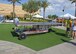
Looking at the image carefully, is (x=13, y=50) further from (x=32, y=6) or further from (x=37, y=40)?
(x=32, y=6)

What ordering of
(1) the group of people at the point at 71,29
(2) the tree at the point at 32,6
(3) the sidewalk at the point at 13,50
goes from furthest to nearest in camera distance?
(2) the tree at the point at 32,6 < (1) the group of people at the point at 71,29 < (3) the sidewalk at the point at 13,50

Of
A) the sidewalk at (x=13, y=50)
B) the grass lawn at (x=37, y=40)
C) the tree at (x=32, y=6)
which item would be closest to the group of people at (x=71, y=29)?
the grass lawn at (x=37, y=40)

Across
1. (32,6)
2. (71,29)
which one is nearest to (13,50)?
(71,29)

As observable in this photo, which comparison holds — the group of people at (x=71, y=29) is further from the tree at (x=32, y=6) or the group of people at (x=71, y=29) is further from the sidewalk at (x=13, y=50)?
the tree at (x=32, y=6)

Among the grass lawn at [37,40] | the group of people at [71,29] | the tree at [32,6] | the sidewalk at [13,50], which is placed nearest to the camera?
the sidewalk at [13,50]

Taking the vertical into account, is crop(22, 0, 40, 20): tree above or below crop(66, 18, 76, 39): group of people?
above

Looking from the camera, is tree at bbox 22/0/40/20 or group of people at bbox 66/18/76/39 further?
tree at bbox 22/0/40/20

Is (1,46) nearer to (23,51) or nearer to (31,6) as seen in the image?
(23,51)

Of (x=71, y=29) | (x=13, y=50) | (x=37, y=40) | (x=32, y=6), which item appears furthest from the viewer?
(x=32, y=6)

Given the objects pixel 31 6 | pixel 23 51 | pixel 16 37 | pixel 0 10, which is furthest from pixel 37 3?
pixel 23 51

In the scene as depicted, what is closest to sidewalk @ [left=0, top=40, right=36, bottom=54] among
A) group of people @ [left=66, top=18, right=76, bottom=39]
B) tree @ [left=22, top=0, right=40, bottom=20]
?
group of people @ [left=66, top=18, right=76, bottom=39]

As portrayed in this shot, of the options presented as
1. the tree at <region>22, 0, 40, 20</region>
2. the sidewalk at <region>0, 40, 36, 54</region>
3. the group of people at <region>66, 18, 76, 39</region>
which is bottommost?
the sidewalk at <region>0, 40, 36, 54</region>

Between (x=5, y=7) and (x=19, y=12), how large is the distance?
6.98 m

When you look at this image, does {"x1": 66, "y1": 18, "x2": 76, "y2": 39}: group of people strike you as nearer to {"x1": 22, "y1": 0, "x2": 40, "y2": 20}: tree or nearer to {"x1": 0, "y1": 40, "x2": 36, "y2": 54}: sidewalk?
{"x1": 0, "y1": 40, "x2": 36, "y2": 54}: sidewalk
